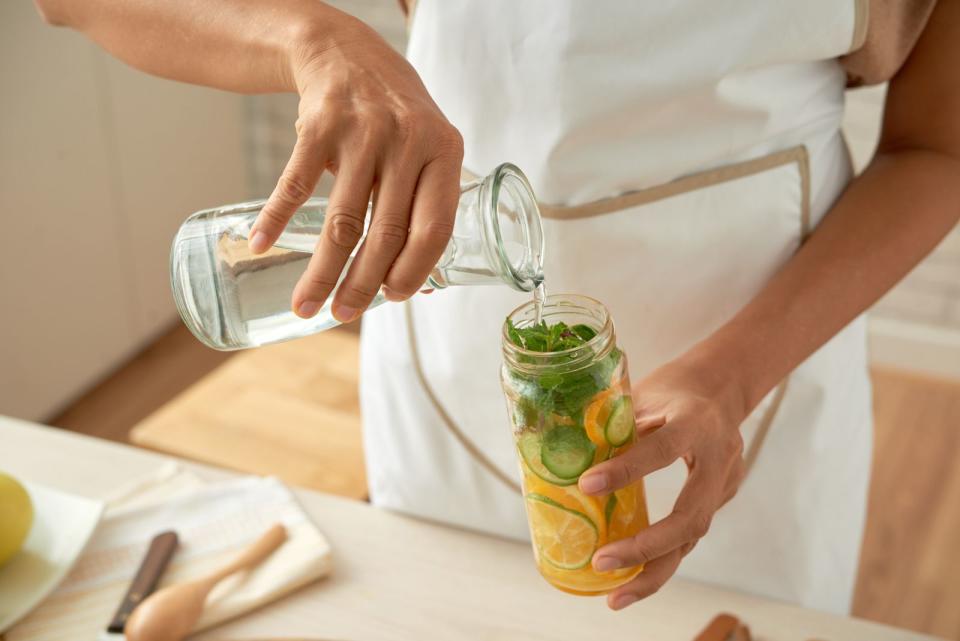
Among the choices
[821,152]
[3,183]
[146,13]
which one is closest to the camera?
[146,13]

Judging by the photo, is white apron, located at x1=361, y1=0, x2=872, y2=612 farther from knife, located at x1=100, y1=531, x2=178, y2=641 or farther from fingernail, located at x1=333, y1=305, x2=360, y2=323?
fingernail, located at x1=333, y1=305, x2=360, y2=323

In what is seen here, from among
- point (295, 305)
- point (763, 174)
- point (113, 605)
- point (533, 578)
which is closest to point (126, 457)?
point (113, 605)

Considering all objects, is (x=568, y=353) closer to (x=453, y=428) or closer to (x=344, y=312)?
(x=344, y=312)

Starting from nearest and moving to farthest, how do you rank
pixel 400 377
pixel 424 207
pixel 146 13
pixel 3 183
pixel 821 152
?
pixel 424 207, pixel 146 13, pixel 821 152, pixel 400 377, pixel 3 183

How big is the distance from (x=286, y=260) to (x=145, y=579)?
410 mm

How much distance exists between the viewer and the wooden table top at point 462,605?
91 centimetres

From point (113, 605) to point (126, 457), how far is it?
0.25 metres

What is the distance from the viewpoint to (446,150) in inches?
25.5

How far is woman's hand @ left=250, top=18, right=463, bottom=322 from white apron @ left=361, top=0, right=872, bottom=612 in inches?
10.7

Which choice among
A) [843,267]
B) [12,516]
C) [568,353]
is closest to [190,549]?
[12,516]

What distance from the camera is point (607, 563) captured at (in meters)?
0.69

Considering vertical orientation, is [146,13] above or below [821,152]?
above

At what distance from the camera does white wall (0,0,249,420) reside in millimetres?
2504

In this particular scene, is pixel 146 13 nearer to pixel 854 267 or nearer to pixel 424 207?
pixel 424 207
